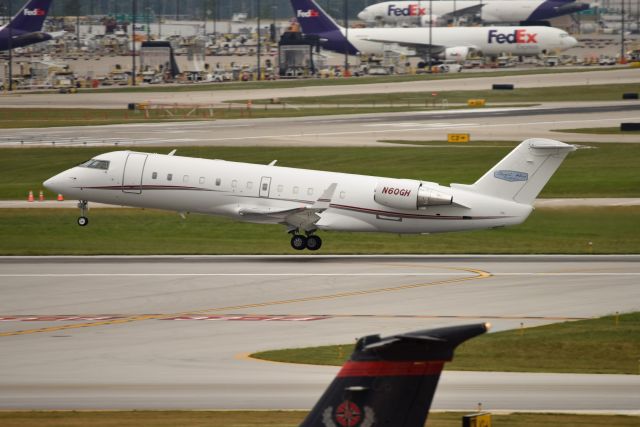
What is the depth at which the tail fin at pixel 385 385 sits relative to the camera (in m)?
14.5

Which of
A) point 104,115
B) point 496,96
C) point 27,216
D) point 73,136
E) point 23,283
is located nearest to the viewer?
point 23,283

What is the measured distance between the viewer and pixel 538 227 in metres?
51.9

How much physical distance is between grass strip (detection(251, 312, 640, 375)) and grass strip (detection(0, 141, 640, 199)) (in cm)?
3072

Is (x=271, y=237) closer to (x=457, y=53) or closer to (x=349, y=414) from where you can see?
(x=349, y=414)

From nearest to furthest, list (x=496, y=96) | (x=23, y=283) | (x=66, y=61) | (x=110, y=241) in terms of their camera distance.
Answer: (x=23, y=283), (x=110, y=241), (x=496, y=96), (x=66, y=61)

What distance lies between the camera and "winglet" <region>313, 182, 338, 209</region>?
44844mm

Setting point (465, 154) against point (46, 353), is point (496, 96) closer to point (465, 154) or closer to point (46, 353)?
point (465, 154)

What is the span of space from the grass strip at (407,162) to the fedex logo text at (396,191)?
1902 cm

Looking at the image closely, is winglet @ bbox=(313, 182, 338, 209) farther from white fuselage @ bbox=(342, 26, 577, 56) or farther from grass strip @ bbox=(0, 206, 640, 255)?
white fuselage @ bbox=(342, 26, 577, 56)

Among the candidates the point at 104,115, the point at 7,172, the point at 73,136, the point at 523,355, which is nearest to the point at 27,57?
the point at 104,115

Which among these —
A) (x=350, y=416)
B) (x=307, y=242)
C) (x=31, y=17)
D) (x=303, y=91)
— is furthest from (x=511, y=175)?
(x=31, y=17)

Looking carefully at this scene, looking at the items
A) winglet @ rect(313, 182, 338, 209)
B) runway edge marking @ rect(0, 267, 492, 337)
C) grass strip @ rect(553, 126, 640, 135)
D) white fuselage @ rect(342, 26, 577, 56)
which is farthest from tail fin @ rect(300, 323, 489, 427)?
white fuselage @ rect(342, 26, 577, 56)

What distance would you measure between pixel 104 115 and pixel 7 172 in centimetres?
3342

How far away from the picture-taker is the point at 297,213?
46000 mm
